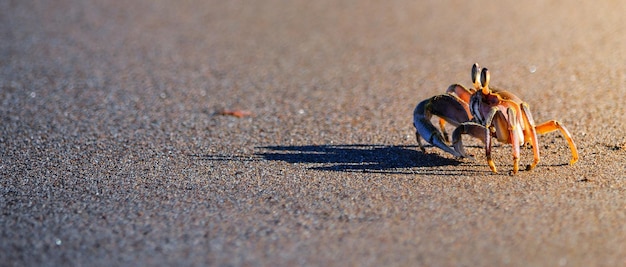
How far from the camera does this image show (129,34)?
9.12 metres

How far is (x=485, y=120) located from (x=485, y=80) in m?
0.25

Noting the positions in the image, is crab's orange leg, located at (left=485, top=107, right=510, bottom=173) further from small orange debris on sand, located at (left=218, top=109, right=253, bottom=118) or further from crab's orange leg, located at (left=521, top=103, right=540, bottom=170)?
small orange debris on sand, located at (left=218, top=109, right=253, bottom=118)

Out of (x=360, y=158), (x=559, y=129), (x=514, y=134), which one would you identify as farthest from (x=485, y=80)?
(x=360, y=158)

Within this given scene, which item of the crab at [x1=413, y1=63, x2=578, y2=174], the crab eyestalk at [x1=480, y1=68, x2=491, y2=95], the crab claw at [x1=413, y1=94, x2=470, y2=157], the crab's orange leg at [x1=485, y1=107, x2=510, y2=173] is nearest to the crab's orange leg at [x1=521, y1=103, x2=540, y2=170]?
the crab at [x1=413, y1=63, x2=578, y2=174]

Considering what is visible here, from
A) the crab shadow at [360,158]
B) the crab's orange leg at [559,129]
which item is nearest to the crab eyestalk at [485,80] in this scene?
the crab's orange leg at [559,129]

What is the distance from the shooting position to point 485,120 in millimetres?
4984

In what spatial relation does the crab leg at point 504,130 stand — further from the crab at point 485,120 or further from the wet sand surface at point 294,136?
the wet sand surface at point 294,136

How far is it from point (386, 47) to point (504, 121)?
3.67 metres

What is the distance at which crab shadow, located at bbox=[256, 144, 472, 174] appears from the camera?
5.15 metres

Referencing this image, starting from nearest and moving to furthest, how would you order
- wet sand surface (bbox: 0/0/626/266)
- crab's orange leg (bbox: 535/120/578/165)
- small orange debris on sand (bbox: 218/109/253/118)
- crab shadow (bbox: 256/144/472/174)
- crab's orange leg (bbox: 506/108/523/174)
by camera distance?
wet sand surface (bbox: 0/0/626/266) → crab's orange leg (bbox: 506/108/523/174) → crab's orange leg (bbox: 535/120/578/165) → crab shadow (bbox: 256/144/472/174) → small orange debris on sand (bbox: 218/109/253/118)

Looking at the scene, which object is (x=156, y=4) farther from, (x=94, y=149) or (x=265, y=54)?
(x=94, y=149)

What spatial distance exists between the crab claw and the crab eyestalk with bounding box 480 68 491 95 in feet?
0.77

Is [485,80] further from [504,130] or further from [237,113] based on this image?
[237,113]

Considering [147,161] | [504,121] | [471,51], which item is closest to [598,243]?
[504,121]
